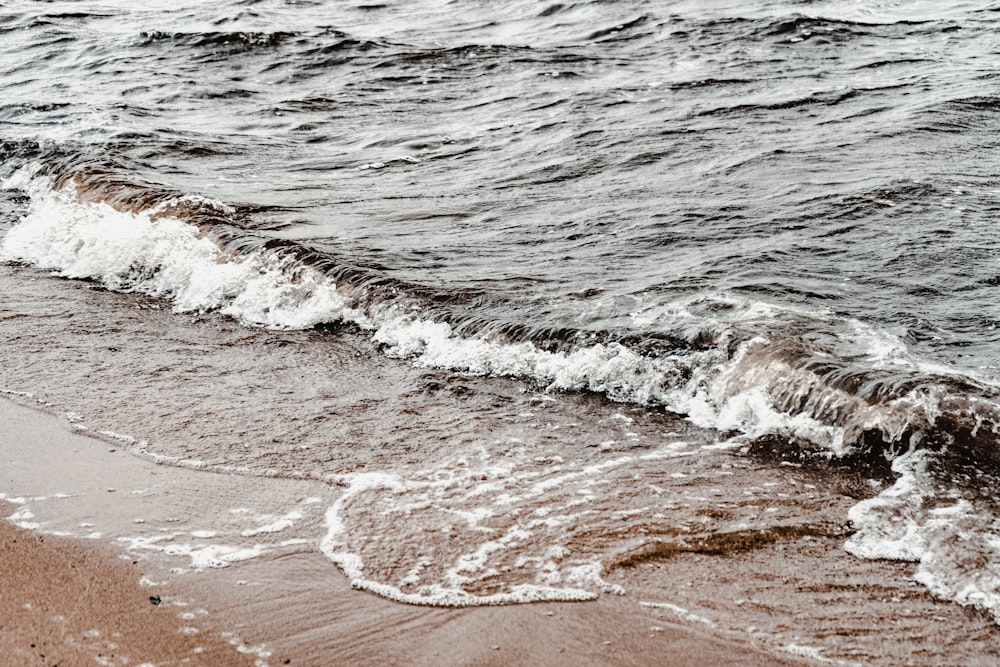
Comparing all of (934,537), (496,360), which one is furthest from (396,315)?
(934,537)

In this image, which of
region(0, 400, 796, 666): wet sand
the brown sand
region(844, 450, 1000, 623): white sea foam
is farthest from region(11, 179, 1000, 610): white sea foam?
the brown sand

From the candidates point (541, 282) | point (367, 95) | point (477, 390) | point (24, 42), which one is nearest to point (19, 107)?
point (367, 95)

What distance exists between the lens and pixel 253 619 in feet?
11.9

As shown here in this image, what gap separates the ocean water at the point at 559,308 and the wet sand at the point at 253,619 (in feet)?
0.44

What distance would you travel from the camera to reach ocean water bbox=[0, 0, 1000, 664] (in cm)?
419

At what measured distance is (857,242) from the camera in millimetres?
7422

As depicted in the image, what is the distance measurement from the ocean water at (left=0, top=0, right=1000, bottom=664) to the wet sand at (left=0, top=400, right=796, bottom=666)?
0.13 metres

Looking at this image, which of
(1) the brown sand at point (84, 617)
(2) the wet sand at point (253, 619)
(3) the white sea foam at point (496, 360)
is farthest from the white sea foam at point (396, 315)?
(1) the brown sand at point (84, 617)

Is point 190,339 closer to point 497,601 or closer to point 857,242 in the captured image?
point 497,601

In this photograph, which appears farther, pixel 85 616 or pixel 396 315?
pixel 396 315

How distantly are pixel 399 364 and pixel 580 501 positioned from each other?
6.75 feet

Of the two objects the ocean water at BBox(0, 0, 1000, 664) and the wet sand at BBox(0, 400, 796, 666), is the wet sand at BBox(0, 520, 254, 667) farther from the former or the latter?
the ocean water at BBox(0, 0, 1000, 664)

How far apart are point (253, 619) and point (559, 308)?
340cm

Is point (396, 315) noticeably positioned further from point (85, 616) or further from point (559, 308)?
point (85, 616)
